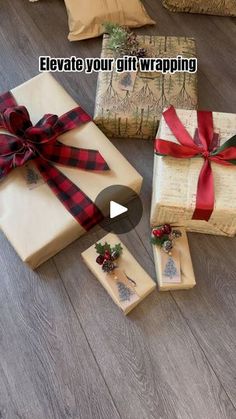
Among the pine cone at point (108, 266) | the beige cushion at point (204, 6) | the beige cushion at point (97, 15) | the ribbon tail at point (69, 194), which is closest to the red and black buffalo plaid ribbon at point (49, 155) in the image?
the ribbon tail at point (69, 194)

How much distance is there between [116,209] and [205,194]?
262 millimetres

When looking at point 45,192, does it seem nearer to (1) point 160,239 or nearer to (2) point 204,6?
(1) point 160,239

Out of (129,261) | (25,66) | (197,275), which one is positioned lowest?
(197,275)

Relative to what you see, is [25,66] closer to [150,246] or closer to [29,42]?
[29,42]

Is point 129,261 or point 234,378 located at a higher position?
point 129,261

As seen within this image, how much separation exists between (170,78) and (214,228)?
47 cm

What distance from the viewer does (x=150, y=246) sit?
3.24ft

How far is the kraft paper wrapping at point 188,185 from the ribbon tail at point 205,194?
1 centimetres

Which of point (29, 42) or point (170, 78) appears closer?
point (170, 78)

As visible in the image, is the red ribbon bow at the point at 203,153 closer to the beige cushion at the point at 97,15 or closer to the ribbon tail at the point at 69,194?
the ribbon tail at the point at 69,194

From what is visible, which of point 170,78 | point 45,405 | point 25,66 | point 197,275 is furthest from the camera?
point 25,66

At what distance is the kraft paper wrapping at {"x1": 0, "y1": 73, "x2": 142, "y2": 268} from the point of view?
2.81ft

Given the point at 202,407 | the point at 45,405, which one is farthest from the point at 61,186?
the point at 202,407

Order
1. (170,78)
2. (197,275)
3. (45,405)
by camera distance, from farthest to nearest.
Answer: (170,78), (197,275), (45,405)
